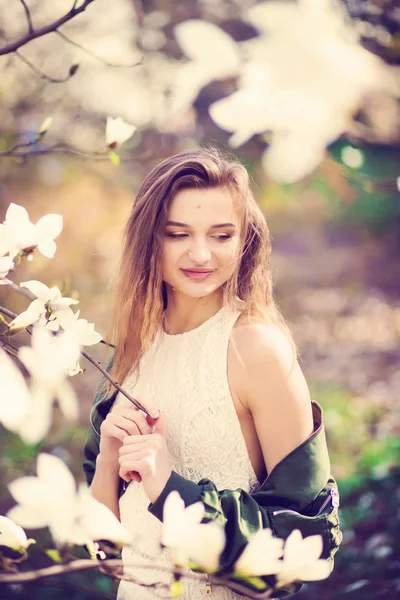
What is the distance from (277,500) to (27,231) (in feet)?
2.31

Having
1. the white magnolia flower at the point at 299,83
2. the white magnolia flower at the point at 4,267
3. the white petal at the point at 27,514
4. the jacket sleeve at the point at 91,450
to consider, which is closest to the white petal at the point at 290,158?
the white magnolia flower at the point at 299,83

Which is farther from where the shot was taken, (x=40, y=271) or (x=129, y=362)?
(x=40, y=271)

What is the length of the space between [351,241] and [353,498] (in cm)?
602

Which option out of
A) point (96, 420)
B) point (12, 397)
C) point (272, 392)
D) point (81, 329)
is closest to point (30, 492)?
point (12, 397)

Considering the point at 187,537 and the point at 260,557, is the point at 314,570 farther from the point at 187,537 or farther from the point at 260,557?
the point at 187,537

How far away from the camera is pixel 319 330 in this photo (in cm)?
714

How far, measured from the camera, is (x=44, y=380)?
0.57 meters

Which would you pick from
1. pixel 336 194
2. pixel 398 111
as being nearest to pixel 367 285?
pixel 336 194

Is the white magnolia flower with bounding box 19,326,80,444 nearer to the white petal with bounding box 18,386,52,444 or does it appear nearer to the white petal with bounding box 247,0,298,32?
the white petal with bounding box 18,386,52,444

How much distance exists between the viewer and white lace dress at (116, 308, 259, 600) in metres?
1.33

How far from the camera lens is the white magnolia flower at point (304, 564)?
27.9 inches

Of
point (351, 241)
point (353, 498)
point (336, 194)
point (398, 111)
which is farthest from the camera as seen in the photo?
point (351, 241)

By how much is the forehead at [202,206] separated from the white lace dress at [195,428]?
22 cm

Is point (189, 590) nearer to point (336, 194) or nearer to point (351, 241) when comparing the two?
point (336, 194)
